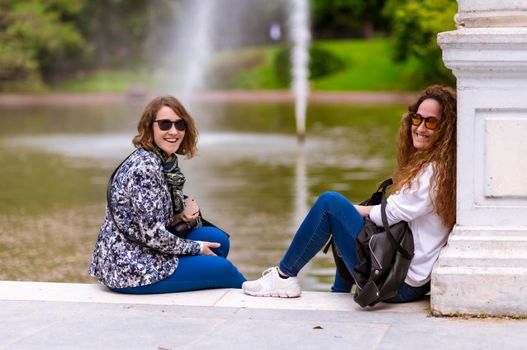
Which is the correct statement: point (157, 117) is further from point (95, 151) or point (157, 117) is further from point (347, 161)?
point (95, 151)

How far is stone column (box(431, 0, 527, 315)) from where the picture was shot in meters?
5.17

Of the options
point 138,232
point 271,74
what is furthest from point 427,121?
point 271,74

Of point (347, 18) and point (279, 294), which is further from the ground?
point (279, 294)

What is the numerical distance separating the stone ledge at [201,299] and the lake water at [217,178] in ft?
8.86

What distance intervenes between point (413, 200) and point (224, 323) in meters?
1.13

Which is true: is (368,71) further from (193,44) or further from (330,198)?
(330,198)

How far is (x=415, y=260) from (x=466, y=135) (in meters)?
0.71

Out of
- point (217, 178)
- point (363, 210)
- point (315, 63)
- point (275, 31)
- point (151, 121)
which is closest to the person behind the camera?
point (363, 210)

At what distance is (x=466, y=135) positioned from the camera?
17.3 ft

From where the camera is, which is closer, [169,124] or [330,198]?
[330,198]

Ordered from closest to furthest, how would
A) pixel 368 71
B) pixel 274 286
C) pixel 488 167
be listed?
pixel 488 167 < pixel 274 286 < pixel 368 71

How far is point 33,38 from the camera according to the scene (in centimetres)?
4981

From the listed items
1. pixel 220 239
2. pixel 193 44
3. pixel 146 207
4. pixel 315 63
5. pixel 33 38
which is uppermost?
pixel 146 207

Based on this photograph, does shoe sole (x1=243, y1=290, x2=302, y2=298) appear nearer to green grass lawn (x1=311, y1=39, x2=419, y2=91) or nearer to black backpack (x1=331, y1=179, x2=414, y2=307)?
black backpack (x1=331, y1=179, x2=414, y2=307)
